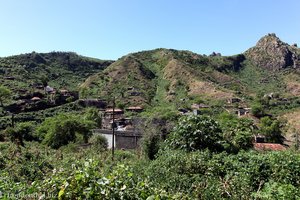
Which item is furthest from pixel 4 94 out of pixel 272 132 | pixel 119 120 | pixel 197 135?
pixel 197 135

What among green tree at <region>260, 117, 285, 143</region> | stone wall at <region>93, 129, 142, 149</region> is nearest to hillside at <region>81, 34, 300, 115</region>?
green tree at <region>260, 117, 285, 143</region>

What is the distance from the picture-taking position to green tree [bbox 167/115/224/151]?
551 inches

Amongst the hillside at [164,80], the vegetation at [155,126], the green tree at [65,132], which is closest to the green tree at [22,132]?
the vegetation at [155,126]

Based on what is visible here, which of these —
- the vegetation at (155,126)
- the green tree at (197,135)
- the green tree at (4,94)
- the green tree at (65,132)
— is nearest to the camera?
the vegetation at (155,126)

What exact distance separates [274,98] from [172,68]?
93.0 ft

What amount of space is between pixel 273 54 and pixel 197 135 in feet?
340

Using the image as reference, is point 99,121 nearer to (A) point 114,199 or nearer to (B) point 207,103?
(B) point 207,103

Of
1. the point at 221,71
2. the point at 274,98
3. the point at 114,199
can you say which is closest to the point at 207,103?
the point at 274,98

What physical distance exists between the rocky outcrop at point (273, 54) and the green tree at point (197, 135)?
95847 millimetres

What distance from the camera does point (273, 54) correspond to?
354 ft

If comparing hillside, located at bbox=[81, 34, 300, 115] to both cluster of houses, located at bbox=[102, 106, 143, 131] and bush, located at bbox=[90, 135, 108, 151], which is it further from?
bush, located at bbox=[90, 135, 108, 151]

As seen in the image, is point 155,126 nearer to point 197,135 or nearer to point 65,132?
point 197,135

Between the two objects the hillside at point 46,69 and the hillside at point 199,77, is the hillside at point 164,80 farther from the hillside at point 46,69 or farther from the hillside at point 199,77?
the hillside at point 46,69

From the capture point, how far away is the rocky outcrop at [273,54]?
104062 millimetres
